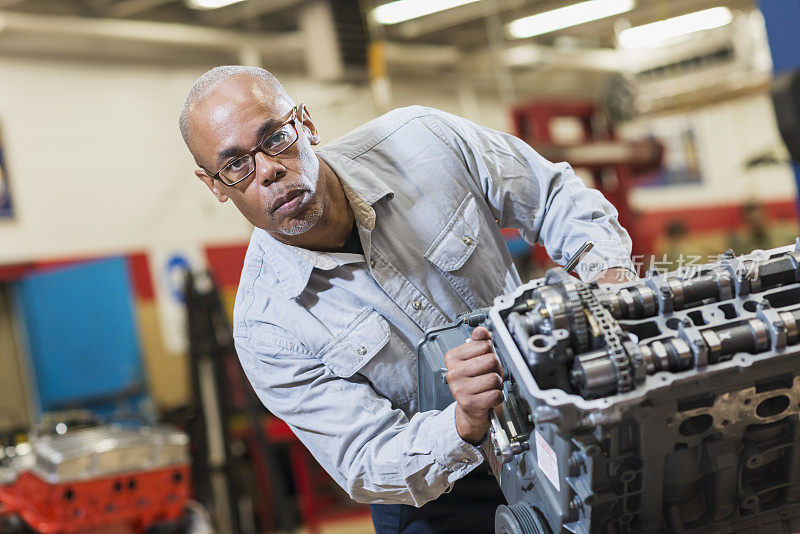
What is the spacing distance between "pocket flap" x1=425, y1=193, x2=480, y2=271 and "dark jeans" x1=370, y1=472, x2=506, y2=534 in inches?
17.8

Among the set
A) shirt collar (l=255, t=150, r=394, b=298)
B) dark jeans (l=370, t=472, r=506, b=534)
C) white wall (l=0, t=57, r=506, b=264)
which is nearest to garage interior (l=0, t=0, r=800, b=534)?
white wall (l=0, t=57, r=506, b=264)

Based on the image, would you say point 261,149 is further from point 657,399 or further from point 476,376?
point 657,399

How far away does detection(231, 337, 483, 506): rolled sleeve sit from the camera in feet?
4.76

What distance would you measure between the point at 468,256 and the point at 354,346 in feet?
1.01

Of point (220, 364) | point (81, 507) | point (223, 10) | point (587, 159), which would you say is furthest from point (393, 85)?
point (81, 507)

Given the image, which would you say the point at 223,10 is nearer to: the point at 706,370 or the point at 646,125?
the point at 646,125

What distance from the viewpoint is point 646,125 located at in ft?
38.7

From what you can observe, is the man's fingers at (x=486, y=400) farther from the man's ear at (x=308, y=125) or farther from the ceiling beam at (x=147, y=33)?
the ceiling beam at (x=147, y=33)

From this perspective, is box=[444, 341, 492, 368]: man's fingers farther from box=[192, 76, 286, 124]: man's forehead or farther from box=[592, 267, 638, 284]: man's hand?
box=[192, 76, 286, 124]: man's forehead

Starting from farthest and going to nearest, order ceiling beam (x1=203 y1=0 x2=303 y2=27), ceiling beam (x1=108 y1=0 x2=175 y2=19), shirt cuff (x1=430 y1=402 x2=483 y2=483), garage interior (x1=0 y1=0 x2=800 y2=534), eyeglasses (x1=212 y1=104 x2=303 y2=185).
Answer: ceiling beam (x1=203 y1=0 x2=303 y2=27) < ceiling beam (x1=108 y1=0 x2=175 y2=19) < garage interior (x1=0 y1=0 x2=800 y2=534) < eyeglasses (x1=212 y1=104 x2=303 y2=185) < shirt cuff (x1=430 y1=402 x2=483 y2=483)

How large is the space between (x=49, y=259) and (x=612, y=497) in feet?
19.8

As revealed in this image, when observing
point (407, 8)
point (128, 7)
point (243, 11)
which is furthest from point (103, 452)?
point (407, 8)

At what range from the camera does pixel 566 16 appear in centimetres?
916

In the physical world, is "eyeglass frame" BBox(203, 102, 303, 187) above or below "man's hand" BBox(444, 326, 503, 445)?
above
